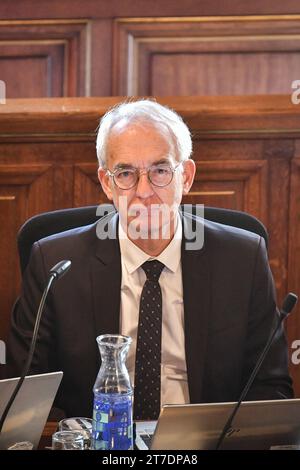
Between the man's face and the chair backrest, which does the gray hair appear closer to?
the man's face

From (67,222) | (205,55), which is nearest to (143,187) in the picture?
(67,222)

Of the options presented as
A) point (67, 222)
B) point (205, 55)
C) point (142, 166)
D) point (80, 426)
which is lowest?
point (80, 426)

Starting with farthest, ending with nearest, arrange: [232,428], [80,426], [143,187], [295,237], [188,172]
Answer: [295,237] < [188,172] < [143,187] < [80,426] < [232,428]

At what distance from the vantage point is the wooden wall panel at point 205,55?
3.43 m

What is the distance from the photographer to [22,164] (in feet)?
7.30

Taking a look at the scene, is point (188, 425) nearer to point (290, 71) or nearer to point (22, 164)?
point (22, 164)

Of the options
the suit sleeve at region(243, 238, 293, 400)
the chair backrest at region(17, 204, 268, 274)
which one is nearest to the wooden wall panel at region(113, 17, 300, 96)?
the chair backrest at region(17, 204, 268, 274)

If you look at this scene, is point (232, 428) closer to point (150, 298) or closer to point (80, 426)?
point (80, 426)

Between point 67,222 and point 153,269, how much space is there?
0.26 m

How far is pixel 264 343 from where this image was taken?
1781mm

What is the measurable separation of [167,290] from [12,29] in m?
2.08

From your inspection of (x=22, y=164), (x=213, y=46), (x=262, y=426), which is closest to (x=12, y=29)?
(x=213, y=46)

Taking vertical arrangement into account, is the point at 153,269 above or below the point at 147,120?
below
